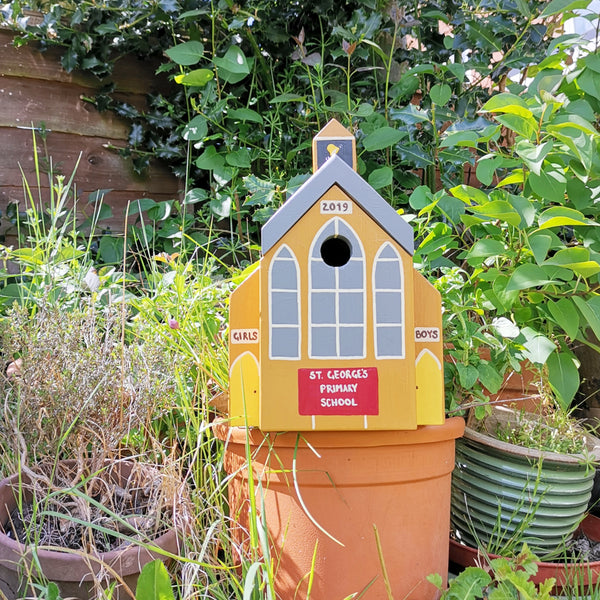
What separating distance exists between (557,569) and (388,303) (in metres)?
0.71

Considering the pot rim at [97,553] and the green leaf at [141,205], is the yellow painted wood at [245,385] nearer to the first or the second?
the pot rim at [97,553]

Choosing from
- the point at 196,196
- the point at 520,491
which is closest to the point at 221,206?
the point at 196,196

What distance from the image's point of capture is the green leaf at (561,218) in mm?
1065

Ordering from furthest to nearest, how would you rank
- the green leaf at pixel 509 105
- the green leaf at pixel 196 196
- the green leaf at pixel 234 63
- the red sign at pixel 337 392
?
the green leaf at pixel 196 196, the green leaf at pixel 234 63, the green leaf at pixel 509 105, the red sign at pixel 337 392

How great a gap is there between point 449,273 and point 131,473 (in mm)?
804

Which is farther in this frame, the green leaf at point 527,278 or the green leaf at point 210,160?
the green leaf at point 210,160

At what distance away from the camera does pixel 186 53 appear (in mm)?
2059

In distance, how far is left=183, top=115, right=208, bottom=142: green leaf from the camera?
6.99 feet

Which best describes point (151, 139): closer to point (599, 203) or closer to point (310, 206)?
point (310, 206)

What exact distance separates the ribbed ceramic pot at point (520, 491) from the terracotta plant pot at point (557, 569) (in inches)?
1.4

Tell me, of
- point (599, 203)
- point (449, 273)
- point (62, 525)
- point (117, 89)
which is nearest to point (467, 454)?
point (449, 273)

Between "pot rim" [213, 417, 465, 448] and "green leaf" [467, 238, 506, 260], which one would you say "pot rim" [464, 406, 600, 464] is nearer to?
"pot rim" [213, 417, 465, 448]

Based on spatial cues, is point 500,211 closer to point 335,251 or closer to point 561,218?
point 561,218

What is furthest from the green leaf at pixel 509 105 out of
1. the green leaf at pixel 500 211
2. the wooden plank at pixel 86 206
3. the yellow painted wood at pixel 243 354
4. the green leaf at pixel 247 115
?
the wooden plank at pixel 86 206
